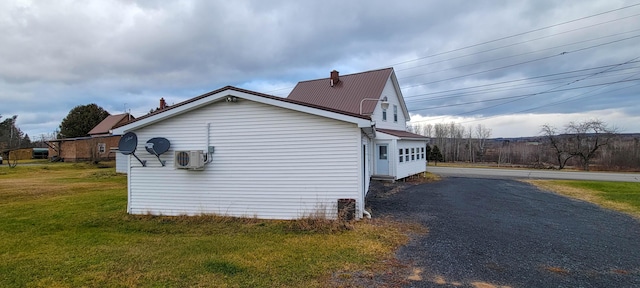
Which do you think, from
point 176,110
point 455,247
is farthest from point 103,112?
point 455,247

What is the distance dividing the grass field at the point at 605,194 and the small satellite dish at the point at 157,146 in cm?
1255

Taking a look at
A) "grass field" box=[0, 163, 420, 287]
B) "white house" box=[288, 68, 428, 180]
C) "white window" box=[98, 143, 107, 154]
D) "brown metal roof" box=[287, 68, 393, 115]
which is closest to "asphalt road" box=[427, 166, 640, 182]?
"white house" box=[288, 68, 428, 180]

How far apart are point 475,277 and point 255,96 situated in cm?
592

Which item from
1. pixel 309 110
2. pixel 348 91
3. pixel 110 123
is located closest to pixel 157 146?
pixel 309 110

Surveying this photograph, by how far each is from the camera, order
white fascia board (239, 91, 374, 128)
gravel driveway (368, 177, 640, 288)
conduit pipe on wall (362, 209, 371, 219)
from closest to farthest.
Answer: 1. gravel driveway (368, 177, 640, 288)
2. white fascia board (239, 91, 374, 128)
3. conduit pipe on wall (362, 209, 371, 219)

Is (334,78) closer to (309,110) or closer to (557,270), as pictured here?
(309,110)

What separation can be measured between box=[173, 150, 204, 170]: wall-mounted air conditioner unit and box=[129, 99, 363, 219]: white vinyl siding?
27 cm

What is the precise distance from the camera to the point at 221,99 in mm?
8086

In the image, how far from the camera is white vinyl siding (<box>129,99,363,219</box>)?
24.3 ft

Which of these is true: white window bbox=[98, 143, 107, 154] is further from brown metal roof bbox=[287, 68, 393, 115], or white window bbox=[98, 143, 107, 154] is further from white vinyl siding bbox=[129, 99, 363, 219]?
white vinyl siding bbox=[129, 99, 363, 219]

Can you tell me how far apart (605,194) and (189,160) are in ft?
49.7

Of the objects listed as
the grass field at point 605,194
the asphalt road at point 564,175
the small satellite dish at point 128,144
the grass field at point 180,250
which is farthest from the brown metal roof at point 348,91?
the grass field at point 180,250

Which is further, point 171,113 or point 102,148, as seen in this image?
point 102,148

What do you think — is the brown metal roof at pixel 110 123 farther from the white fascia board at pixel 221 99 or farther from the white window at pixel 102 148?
the white fascia board at pixel 221 99
